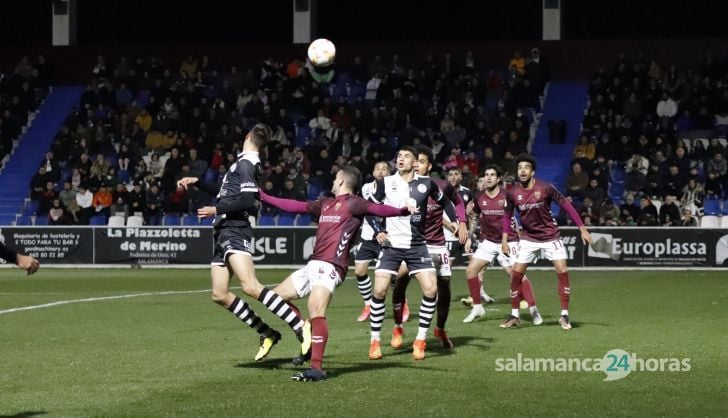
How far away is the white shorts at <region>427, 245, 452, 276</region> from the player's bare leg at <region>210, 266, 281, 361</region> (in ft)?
7.43

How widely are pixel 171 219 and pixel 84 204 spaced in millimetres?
2872

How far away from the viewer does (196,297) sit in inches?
833

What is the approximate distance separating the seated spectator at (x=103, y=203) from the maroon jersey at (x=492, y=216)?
18.9 metres

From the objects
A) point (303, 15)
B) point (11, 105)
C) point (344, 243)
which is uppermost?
point (303, 15)

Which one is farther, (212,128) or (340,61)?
(340,61)

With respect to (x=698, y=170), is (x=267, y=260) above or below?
below

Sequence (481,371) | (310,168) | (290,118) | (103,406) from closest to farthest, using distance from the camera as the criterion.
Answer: (103,406), (481,371), (310,168), (290,118)

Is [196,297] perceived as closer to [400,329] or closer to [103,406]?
[400,329]

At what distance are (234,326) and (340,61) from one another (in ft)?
89.2

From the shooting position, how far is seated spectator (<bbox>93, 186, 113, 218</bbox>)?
34.4 meters

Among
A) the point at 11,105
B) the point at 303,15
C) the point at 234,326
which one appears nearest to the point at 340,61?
the point at 303,15

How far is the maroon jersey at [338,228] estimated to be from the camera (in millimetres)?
11078

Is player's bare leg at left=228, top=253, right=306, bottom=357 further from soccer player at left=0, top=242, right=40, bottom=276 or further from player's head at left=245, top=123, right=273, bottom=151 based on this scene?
soccer player at left=0, top=242, right=40, bottom=276

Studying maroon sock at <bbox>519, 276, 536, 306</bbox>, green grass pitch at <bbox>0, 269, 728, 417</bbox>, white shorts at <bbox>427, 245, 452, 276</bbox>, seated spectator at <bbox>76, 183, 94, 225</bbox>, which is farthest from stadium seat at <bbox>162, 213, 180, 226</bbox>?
white shorts at <bbox>427, 245, 452, 276</bbox>
